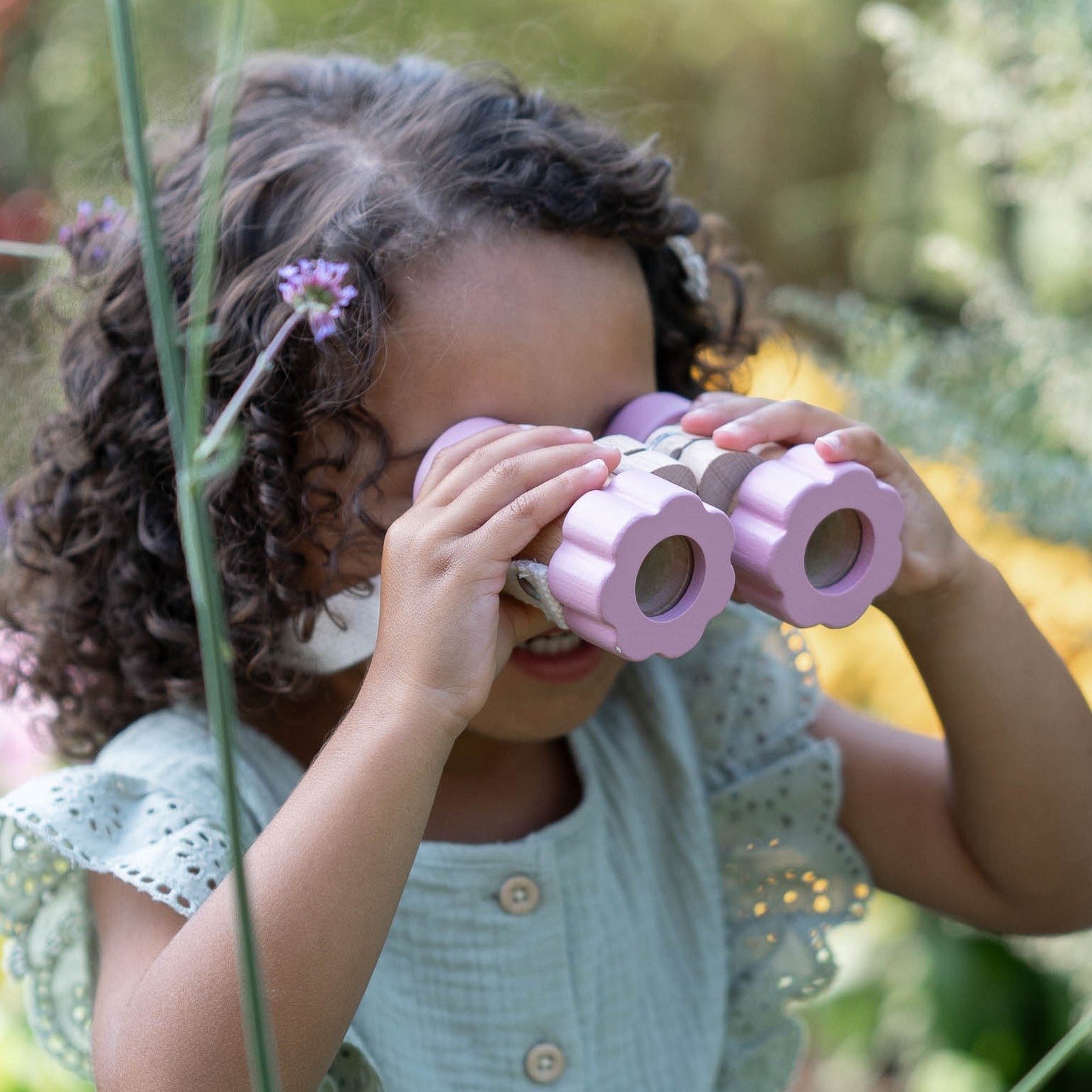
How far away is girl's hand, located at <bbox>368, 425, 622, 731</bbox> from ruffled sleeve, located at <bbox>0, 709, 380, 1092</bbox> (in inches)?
7.2

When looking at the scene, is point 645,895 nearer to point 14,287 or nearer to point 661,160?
point 661,160

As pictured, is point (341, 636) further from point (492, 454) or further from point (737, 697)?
point (737, 697)

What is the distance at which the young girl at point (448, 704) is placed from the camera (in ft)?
2.05

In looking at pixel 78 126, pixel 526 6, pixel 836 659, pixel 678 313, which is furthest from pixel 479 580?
pixel 526 6

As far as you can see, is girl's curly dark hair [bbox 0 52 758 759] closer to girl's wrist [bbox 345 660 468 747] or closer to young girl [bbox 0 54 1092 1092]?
young girl [bbox 0 54 1092 1092]

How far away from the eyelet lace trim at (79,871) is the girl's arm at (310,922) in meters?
0.08

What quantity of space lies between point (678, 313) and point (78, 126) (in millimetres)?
2329

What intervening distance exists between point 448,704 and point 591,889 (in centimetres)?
35

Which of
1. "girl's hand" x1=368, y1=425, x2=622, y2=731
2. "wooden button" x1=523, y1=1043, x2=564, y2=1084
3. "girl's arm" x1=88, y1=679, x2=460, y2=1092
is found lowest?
"wooden button" x1=523, y1=1043, x2=564, y2=1084

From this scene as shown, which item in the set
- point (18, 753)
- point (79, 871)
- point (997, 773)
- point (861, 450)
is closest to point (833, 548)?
point (861, 450)

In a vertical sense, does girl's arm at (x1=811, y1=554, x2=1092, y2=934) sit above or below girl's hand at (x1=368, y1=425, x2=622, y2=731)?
below

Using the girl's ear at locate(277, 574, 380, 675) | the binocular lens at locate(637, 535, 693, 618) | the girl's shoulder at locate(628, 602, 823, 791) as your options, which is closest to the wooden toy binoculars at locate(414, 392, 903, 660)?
the binocular lens at locate(637, 535, 693, 618)

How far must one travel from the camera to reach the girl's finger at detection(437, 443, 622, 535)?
2.05ft

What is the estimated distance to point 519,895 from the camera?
86 centimetres
